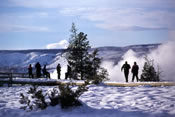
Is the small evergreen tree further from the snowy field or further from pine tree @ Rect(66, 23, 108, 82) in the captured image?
the snowy field

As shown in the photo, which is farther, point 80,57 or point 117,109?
point 80,57

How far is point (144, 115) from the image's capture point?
29.3 ft

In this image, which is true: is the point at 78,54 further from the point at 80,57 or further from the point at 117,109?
the point at 117,109

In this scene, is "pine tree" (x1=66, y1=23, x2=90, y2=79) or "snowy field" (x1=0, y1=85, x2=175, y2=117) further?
"pine tree" (x1=66, y1=23, x2=90, y2=79)

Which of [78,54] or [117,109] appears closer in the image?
[117,109]

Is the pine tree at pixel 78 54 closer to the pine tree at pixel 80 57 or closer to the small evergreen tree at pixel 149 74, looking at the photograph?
the pine tree at pixel 80 57

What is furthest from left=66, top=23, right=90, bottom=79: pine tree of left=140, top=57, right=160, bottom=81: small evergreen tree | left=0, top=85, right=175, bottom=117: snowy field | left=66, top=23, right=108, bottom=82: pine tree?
left=0, top=85, right=175, bottom=117: snowy field

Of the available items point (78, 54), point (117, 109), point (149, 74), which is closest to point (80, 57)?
point (78, 54)

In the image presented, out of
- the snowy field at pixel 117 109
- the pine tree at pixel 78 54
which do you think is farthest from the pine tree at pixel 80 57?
the snowy field at pixel 117 109

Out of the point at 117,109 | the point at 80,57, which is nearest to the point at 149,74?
the point at 80,57

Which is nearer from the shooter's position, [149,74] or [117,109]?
[117,109]

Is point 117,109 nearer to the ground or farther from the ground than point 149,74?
nearer to the ground

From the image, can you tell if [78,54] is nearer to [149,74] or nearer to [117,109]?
[149,74]

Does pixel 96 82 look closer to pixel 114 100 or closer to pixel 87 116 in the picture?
pixel 114 100
